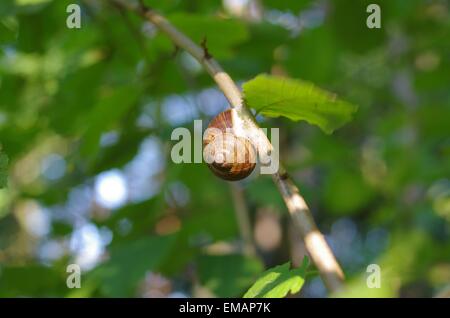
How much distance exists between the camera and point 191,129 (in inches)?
63.7

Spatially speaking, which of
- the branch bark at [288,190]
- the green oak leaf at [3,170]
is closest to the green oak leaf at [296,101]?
the branch bark at [288,190]

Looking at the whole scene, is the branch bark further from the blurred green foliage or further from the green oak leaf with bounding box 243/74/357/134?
the blurred green foliage

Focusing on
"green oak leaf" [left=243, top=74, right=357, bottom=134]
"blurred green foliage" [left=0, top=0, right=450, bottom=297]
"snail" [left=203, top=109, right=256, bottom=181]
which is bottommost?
"snail" [left=203, top=109, right=256, bottom=181]

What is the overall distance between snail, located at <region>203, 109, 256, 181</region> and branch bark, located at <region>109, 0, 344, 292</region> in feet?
0.04

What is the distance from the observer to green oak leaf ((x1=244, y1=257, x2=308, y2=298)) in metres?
0.76

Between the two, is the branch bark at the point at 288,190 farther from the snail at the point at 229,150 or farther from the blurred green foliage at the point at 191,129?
the blurred green foliage at the point at 191,129

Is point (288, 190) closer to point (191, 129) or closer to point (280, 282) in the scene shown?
point (280, 282)

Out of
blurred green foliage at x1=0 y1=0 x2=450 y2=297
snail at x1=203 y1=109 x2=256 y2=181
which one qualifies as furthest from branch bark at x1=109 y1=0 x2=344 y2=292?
blurred green foliage at x1=0 y1=0 x2=450 y2=297

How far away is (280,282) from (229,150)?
6.2 inches

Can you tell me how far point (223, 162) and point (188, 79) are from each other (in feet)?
3.20

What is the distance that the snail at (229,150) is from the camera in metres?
0.79

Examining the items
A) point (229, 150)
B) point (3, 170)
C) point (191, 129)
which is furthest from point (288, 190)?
point (191, 129)

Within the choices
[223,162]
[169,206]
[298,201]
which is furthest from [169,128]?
[298,201]

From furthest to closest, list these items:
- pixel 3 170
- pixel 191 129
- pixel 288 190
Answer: pixel 191 129 → pixel 3 170 → pixel 288 190
